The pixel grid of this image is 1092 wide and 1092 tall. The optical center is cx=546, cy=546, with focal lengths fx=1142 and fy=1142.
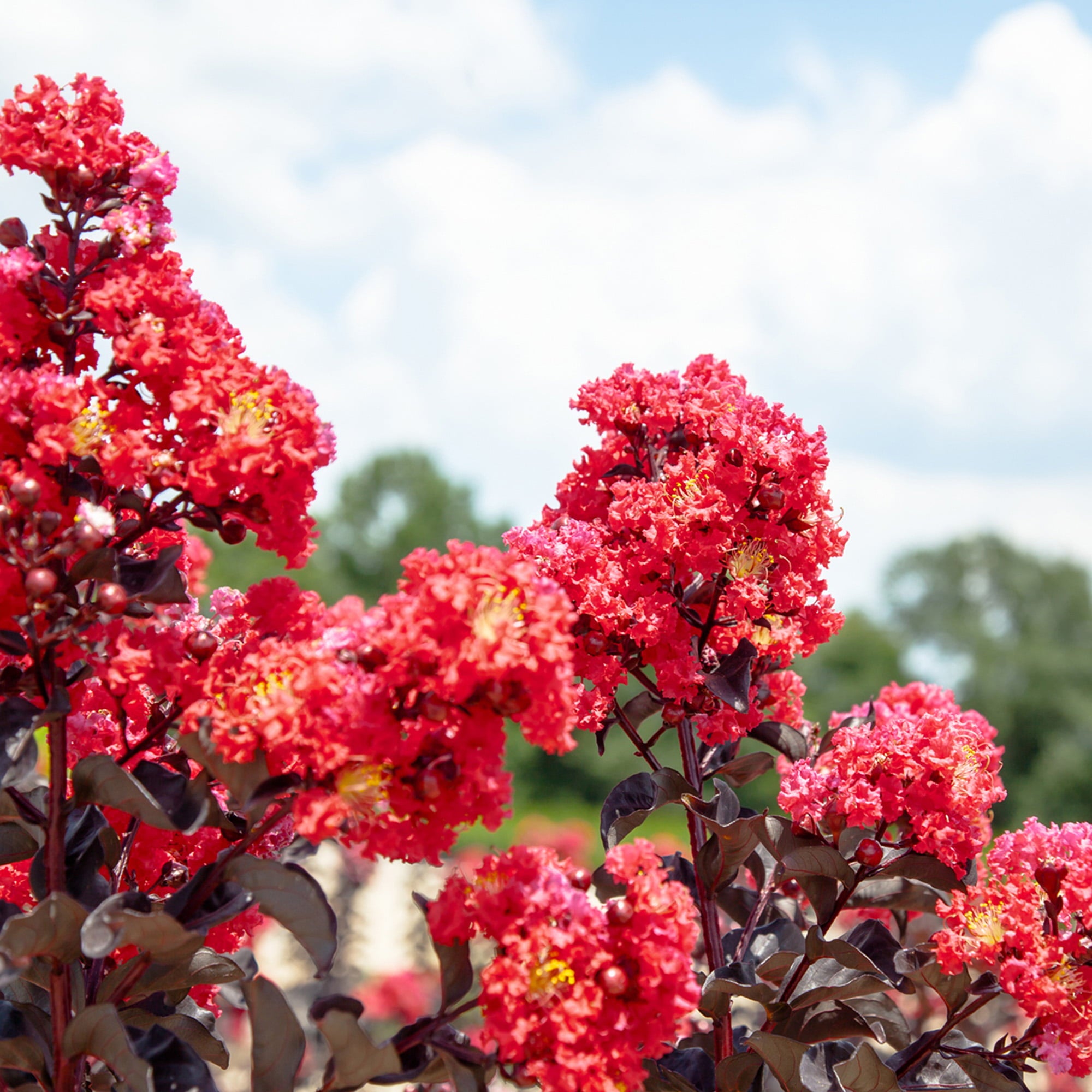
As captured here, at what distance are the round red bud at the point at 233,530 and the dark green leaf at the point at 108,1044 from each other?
2.45 ft

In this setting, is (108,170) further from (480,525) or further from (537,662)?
(480,525)

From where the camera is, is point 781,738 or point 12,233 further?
point 781,738

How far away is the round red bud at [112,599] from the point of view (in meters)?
1.75

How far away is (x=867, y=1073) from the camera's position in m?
2.10

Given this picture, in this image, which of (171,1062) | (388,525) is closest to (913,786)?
(171,1062)

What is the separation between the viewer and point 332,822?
1633 millimetres

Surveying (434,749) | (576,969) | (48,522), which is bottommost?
(576,969)

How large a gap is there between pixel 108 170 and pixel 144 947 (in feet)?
4.45

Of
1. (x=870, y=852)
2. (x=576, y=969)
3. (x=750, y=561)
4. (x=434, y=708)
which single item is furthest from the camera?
(x=750, y=561)

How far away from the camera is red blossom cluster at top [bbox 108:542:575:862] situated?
1634 millimetres

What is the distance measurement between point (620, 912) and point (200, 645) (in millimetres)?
798

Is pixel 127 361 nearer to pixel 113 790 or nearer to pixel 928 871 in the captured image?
pixel 113 790

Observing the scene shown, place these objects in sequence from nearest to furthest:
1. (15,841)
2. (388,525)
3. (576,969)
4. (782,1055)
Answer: (576,969)
(15,841)
(782,1055)
(388,525)

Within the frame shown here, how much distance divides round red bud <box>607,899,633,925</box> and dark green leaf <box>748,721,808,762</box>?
94cm
